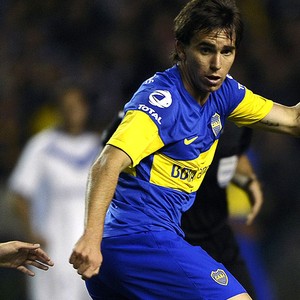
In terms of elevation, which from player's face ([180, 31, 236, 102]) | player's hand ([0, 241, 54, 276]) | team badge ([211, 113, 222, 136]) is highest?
player's face ([180, 31, 236, 102])

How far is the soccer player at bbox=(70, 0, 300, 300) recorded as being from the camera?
161 inches

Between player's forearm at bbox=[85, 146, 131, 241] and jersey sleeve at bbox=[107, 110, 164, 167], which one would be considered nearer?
player's forearm at bbox=[85, 146, 131, 241]

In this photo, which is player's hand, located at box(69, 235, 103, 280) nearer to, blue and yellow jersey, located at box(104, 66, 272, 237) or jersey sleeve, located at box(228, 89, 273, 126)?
blue and yellow jersey, located at box(104, 66, 272, 237)

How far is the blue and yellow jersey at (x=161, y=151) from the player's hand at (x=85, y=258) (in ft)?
1.43

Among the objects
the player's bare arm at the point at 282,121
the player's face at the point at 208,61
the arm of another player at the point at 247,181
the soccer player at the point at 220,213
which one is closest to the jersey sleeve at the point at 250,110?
the player's bare arm at the point at 282,121

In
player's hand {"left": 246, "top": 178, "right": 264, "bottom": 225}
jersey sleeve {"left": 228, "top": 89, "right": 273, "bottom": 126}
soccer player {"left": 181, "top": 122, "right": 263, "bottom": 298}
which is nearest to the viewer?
jersey sleeve {"left": 228, "top": 89, "right": 273, "bottom": 126}

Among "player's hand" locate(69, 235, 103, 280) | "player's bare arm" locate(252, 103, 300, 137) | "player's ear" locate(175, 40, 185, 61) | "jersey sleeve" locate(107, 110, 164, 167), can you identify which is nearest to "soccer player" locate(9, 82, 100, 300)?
"player's bare arm" locate(252, 103, 300, 137)

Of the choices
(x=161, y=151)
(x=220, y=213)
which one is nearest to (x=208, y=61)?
(x=161, y=151)

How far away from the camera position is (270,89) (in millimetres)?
9172

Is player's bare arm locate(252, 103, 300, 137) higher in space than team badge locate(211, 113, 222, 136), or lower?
higher

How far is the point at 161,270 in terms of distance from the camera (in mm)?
4172

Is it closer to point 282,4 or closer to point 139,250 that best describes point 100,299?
point 139,250

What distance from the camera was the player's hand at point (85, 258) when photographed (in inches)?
149

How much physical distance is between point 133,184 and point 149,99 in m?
0.38
